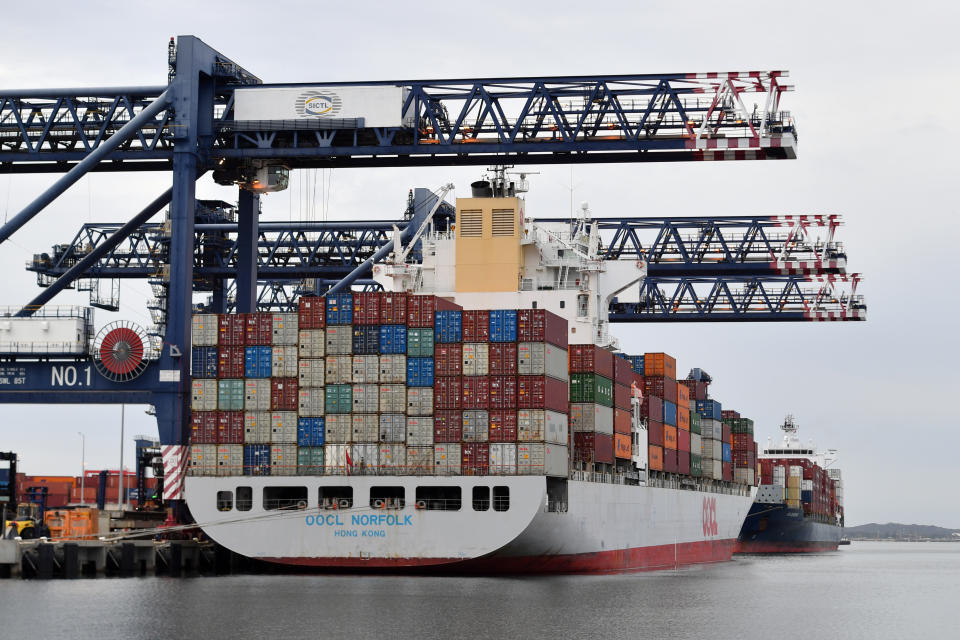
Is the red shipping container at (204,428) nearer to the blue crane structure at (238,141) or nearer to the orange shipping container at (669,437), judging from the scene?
the blue crane structure at (238,141)

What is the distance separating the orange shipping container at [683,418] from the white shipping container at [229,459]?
30057 mm

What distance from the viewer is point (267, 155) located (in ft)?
188

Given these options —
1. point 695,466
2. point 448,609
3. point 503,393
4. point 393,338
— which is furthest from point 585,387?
point 695,466

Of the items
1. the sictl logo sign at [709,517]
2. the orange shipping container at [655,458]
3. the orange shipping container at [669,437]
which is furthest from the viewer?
the sictl logo sign at [709,517]

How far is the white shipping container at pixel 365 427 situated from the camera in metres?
51.7

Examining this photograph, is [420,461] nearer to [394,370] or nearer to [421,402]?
[421,402]

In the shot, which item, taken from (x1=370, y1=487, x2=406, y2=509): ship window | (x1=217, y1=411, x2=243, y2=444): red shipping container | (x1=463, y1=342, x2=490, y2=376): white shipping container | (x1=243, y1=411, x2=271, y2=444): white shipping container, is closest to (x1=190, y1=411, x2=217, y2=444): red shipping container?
(x1=217, y1=411, x2=243, y2=444): red shipping container

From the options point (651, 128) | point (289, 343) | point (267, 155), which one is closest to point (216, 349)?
point (289, 343)

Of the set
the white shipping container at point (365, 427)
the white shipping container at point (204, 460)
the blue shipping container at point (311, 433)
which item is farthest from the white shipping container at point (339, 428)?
the white shipping container at point (204, 460)

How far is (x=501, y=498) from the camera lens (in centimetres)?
5141

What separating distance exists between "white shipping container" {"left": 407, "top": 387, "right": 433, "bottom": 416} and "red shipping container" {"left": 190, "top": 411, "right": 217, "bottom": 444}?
771cm

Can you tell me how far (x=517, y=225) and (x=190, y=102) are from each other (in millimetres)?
15328

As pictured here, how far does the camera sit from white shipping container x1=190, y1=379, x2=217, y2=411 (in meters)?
53.5

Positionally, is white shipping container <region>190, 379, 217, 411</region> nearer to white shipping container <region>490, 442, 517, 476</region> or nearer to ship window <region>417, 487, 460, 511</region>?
ship window <region>417, 487, 460, 511</region>
